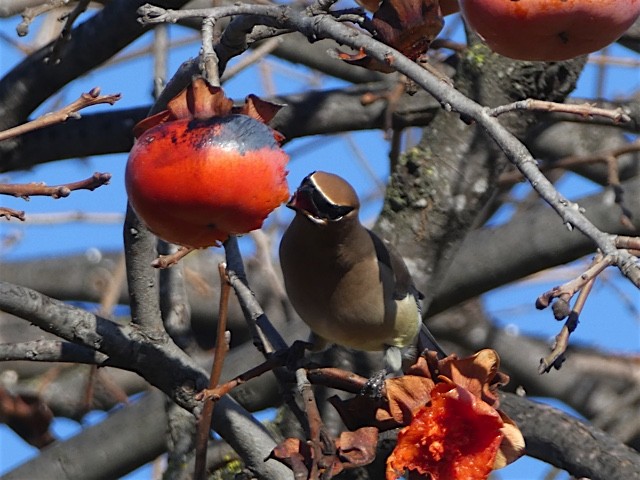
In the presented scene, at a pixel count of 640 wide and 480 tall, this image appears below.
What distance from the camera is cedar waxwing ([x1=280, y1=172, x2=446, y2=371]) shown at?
106 inches

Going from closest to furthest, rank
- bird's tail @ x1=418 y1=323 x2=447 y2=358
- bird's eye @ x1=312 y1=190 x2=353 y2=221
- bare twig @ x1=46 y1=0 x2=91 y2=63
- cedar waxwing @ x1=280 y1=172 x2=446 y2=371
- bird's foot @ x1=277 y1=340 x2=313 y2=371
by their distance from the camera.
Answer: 1. bird's foot @ x1=277 y1=340 x2=313 y2=371
2. bird's eye @ x1=312 y1=190 x2=353 y2=221
3. cedar waxwing @ x1=280 y1=172 x2=446 y2=371
4. bare twig @ x1=46 y1=0 x2=91 y2=63
5. bird's tail @ x1=418 y1=323 x2=447 y2=358

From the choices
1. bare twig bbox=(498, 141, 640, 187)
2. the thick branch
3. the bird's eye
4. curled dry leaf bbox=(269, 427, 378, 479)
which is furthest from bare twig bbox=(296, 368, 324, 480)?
bare twig bbox=(498, 141, 640, 187)

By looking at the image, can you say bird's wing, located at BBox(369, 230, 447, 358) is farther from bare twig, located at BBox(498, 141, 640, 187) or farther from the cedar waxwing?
bare twig, located at BBox(498, 141, 640, 187)

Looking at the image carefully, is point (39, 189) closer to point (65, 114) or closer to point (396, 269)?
point (65, 114)

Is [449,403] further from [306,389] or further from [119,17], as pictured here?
[119,17]

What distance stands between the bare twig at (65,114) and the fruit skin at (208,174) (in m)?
0.09

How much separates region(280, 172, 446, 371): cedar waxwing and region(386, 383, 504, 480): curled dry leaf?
0.69 m

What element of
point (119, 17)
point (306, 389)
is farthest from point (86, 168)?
point (306, 389)

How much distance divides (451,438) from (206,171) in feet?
1.78

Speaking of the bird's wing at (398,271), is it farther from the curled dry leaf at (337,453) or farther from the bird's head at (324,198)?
the curled dry leaf at (337,453)

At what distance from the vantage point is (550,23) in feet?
5.98

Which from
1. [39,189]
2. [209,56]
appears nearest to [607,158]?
[209,56]

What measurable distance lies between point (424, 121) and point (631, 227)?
847 millimetres

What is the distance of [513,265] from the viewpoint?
3.67m
